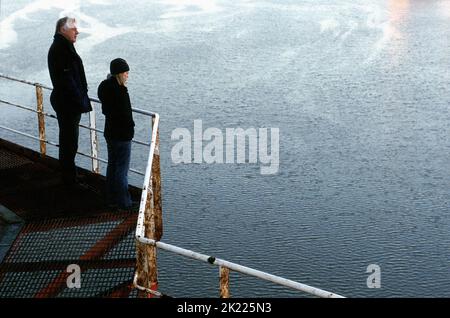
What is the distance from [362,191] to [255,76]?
10276mm

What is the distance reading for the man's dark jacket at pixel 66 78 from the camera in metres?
7.37

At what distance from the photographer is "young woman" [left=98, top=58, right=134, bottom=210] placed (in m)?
6.99

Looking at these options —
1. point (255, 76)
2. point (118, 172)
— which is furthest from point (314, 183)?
point (118, 172)

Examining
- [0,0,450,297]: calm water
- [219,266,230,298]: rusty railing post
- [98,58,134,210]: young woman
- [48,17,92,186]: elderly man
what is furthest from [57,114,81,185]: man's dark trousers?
[0,0,450,297]: calm water

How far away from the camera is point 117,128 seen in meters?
7.17

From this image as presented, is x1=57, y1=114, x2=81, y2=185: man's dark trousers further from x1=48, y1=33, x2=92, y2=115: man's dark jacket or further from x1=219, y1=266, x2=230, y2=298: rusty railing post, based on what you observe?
x1=219, y1=266, x2=230, y2=298: rusty railing post

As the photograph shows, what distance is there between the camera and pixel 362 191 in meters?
27.9

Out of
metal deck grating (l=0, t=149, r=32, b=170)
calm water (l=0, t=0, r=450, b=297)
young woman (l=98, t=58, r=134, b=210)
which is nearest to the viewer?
young woman (l=98, t=58, r=134, b=210)

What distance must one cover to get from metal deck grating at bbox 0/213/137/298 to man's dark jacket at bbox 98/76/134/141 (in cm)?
85

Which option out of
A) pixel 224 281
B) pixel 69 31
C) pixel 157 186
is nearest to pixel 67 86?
pixel 69 31

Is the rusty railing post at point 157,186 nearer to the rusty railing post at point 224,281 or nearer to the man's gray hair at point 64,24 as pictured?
the man's gray hair at point 64,24

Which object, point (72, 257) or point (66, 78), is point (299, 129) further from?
point (72, 257)

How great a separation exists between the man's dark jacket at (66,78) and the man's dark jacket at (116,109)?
52cm

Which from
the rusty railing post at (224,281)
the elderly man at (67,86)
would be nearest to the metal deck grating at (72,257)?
the elderly man at (67,86)
